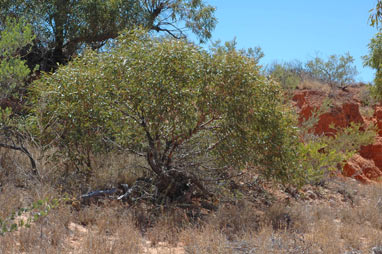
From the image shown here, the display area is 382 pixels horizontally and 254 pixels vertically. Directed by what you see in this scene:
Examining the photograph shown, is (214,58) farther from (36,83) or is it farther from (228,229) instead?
(36,83)

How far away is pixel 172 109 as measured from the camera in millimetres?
6102

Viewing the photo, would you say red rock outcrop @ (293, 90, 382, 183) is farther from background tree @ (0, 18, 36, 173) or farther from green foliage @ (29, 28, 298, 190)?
background tree @ (0, 18, 36, 173)

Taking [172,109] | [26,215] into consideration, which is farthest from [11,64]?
[172,109]

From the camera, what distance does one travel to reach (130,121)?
261 inches

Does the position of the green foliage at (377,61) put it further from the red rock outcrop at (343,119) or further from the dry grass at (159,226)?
the dry grass at (159,226)

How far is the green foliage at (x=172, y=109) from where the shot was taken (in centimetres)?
615

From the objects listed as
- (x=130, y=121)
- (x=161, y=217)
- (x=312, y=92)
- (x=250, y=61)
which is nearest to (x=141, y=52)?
(x=130, y=121)

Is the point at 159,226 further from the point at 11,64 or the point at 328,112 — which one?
the point at 328,112

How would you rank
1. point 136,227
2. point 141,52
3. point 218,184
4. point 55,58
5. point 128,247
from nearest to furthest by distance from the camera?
1. point 128,247
2. point 136,227
3. point 141,52
4. point 218,184
5. point 55,58

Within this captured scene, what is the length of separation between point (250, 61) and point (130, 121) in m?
2.18

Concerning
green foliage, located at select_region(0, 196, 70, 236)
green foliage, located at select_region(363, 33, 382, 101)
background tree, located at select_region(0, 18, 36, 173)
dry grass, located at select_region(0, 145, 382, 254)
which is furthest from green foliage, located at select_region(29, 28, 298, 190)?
green foliage, located at select_region(363, 33, 382, 101)

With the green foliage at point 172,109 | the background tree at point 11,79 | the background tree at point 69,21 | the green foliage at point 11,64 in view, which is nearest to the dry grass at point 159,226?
the background tree at point 11,79

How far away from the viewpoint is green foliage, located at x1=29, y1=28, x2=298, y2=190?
6.15 m

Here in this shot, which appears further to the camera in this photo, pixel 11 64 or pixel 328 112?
pixel 328 112
